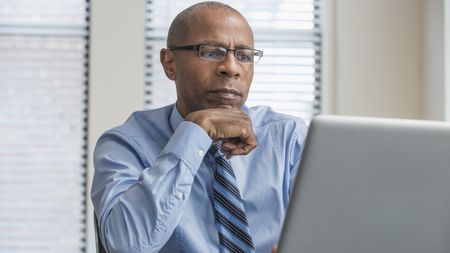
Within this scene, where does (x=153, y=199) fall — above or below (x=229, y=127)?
below

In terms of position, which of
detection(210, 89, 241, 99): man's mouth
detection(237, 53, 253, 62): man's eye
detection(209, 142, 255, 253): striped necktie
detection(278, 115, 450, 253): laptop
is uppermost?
detection(237, 53, 253, 62): man's eye

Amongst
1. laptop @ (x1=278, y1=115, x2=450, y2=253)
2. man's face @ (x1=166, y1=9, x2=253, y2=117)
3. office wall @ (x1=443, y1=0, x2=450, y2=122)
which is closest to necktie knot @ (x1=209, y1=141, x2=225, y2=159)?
man's face @ (x1=166, y1=9, x2=253, y2=117)

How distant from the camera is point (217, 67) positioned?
5.80 ft

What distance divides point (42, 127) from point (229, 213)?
193 cm

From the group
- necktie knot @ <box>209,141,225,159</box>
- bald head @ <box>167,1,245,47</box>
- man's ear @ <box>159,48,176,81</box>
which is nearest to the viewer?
necktie knot @ <box>209,141,225,159</box>

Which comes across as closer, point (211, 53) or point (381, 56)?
A: point (211, 53)

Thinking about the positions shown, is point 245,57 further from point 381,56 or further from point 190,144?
point 381,56

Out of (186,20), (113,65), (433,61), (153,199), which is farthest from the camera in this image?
(113,65)

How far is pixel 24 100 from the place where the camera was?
3.32m

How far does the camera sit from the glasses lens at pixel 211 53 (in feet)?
5.79

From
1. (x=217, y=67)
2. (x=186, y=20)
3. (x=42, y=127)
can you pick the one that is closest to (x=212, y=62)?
(x=217, y=67)

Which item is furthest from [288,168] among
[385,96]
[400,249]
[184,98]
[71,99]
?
[71,99]

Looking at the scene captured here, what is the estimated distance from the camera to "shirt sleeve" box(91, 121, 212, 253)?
1.47 metres

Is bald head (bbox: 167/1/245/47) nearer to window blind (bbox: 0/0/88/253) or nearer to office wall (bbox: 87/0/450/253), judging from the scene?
office wall (bbox: 87/0/450/253)
